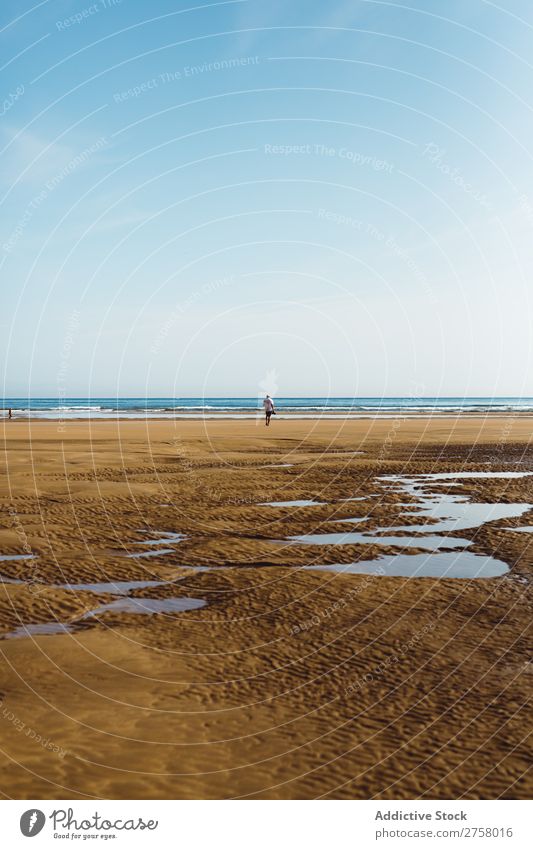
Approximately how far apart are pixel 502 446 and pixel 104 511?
31.7m

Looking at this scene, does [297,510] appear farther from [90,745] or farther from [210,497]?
[90,745]

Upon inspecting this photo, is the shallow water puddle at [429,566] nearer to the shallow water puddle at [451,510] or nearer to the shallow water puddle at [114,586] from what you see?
the shallow water puddle at [451,510]

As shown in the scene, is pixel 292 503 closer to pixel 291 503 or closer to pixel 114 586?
pixel 291 503

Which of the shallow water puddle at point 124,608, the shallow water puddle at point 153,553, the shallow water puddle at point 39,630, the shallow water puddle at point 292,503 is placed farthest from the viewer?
the shallow water puddle at point 292,503

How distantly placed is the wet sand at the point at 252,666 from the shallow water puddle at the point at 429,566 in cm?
35

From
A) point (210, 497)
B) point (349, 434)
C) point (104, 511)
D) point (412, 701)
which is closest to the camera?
point (412, 701)

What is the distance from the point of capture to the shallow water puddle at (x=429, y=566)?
12.1m

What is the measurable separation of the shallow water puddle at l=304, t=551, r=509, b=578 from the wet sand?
1.15ft

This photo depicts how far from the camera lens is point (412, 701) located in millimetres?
7129

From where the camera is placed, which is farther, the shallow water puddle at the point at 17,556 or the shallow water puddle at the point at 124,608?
the shallow water puddle at the point at 17,556

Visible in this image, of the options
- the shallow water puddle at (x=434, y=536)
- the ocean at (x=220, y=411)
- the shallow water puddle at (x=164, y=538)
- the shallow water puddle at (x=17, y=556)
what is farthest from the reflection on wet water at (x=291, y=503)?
the ocean at (x=220, y=411)

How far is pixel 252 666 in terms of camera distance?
8.09 meters

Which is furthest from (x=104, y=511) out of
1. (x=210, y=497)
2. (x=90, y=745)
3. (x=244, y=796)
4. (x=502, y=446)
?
(x=502, y=446)
